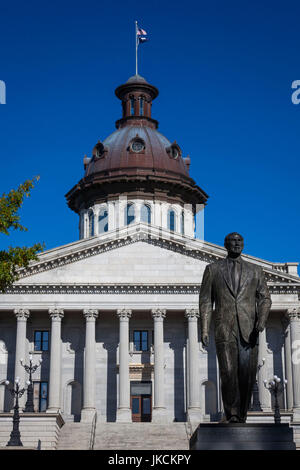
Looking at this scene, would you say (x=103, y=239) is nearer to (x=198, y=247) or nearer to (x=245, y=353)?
(x=198, y=247)

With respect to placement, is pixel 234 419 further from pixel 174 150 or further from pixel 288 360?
pixel 174 150

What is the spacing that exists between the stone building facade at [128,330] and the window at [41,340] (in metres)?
0.08

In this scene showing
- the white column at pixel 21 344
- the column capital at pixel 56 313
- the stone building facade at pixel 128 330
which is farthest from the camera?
the column capital at pixel 56 313

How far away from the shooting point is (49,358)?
55.9m

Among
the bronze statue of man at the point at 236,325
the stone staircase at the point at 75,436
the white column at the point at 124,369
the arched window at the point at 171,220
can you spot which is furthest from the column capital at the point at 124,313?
the bronze statue of man at the point at 236,325

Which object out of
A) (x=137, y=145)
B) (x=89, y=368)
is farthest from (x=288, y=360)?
(x=137, y=145)

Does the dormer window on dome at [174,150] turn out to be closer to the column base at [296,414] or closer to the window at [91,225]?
the window at [91,225]

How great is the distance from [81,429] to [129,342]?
913 centimetres

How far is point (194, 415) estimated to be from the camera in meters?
52.9

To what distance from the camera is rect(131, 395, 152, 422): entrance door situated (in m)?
56.0

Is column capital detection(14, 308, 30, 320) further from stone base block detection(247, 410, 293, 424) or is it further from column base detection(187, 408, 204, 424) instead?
stone base block detection(247, 410, 293, 424)

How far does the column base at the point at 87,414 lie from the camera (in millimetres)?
52156

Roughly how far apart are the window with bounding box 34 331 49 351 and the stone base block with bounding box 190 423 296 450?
47243mm

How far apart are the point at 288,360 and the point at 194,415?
744 cm
